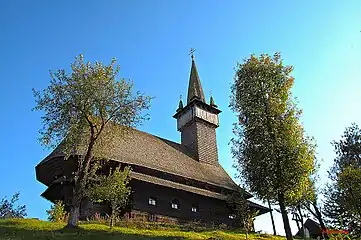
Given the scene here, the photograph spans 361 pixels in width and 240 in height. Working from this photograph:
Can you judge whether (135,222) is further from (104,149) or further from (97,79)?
(97,79)

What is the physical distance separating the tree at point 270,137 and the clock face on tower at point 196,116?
15.9 metres

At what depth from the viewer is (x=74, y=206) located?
22312 millimetres

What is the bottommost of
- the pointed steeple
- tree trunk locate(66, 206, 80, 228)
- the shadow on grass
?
the shadow on grass

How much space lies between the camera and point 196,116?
46.8 m

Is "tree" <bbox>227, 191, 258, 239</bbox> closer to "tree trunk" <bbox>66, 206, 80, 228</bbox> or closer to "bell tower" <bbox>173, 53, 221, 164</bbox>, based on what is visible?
"bell tower" <bbox>173, 53, 221, 164</bbox>

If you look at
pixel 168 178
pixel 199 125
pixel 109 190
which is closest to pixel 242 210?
pixel 168 178

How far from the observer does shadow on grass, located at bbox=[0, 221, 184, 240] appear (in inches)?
757

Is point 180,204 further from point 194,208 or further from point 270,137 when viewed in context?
point 270,137

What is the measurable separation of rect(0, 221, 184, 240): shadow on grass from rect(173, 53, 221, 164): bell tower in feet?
73.4

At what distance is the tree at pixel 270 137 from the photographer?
2742 cm

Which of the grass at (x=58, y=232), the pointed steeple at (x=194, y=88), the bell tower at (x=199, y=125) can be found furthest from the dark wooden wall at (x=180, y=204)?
the pointed steeple at (x=194, y=88)

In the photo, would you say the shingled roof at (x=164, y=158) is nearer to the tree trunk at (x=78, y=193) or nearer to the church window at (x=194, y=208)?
the church window at (x=194, y=208)

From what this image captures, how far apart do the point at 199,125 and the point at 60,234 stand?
28450mm

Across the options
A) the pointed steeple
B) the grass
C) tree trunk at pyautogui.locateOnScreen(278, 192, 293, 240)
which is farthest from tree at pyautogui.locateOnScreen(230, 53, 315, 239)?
the pointed steeple
